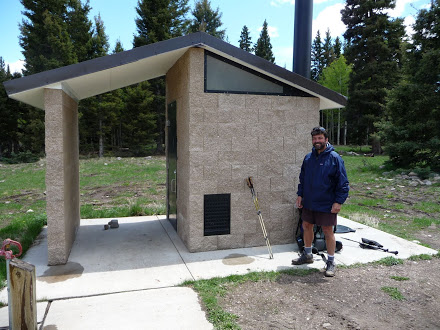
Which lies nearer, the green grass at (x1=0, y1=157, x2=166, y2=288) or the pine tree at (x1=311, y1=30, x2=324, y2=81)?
the green grass at (x1=0, y1=157, x2=166, y2=288)

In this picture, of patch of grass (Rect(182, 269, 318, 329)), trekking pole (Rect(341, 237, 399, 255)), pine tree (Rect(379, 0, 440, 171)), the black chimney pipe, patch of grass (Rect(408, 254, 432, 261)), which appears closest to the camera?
patch of grass (Rect(182, 269, 318, 329))

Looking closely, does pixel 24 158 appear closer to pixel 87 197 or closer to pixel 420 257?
pixel 87 197

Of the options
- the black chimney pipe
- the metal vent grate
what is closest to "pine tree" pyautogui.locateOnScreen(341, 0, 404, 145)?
the black chimney pipe

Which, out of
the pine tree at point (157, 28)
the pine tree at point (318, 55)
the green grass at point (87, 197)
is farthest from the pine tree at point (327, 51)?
the green grass at point (87, 197)

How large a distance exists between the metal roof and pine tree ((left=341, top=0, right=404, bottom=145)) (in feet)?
77.1

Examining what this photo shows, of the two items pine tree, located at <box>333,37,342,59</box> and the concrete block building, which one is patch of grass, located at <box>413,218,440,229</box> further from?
pine tree, located at <box>333,37,342,59</box>

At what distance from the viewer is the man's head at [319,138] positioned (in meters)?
4.61

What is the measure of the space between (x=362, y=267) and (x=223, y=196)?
7.63ft

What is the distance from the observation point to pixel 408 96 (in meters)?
17.7

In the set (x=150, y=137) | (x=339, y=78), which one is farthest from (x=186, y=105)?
(x=339, y=78)

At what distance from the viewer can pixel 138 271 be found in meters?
4.71

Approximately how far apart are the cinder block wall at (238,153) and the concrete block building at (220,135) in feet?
0.05

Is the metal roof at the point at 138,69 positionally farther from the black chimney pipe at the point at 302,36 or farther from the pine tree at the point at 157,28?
the pine tree at the point at 157,28

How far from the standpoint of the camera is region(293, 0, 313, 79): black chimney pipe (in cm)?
657
